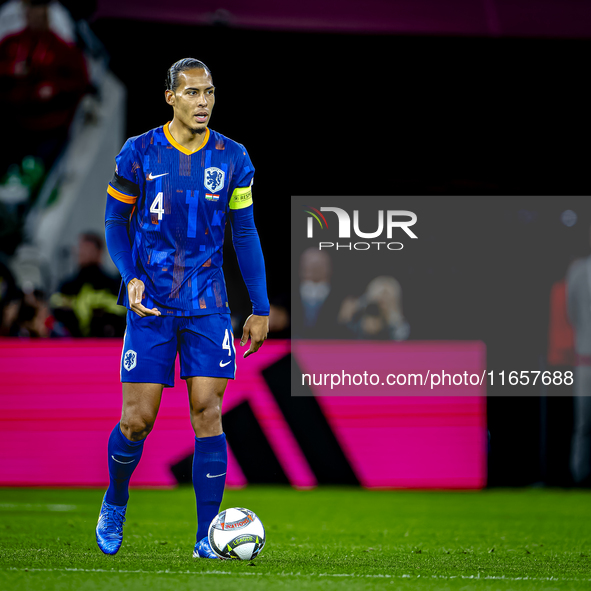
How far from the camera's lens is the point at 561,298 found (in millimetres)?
8922

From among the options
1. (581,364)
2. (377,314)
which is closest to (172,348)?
(377,314)

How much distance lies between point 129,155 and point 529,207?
6.38 m

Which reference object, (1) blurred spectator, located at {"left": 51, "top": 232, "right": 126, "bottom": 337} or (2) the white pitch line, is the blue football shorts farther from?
(1) blurred spectator, located at {"left": 51, "top": 232, "right": 126, "bottom": 337}

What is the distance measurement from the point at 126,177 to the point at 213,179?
0.39m

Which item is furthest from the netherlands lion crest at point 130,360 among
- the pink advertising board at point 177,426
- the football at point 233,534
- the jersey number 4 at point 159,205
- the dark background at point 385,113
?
the dark background at point 385,113

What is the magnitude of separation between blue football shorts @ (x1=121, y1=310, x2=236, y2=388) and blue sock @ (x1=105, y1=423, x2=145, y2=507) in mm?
300

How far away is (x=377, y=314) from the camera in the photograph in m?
8.68

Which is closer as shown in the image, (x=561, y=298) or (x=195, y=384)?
(x=195, y=384)

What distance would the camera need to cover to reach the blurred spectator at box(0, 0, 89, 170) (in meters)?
10.7

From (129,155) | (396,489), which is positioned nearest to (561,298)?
(396,489)

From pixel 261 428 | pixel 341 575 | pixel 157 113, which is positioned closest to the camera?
pixel 341 575

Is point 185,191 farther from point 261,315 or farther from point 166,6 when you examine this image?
point 166,6

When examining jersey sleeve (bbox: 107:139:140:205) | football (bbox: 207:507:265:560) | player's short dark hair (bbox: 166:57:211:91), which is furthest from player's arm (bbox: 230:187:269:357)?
football (bbox: 207:507:265:560)

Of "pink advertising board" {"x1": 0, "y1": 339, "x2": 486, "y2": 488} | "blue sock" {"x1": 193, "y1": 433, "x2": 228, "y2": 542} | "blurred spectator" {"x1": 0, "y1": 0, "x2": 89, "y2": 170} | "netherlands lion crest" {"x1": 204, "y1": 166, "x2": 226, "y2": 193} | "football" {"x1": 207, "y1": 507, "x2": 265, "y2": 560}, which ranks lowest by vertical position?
"pink advertising board" {"x1": 0, "y1": 339, "x2": 486, "y2": 488}
